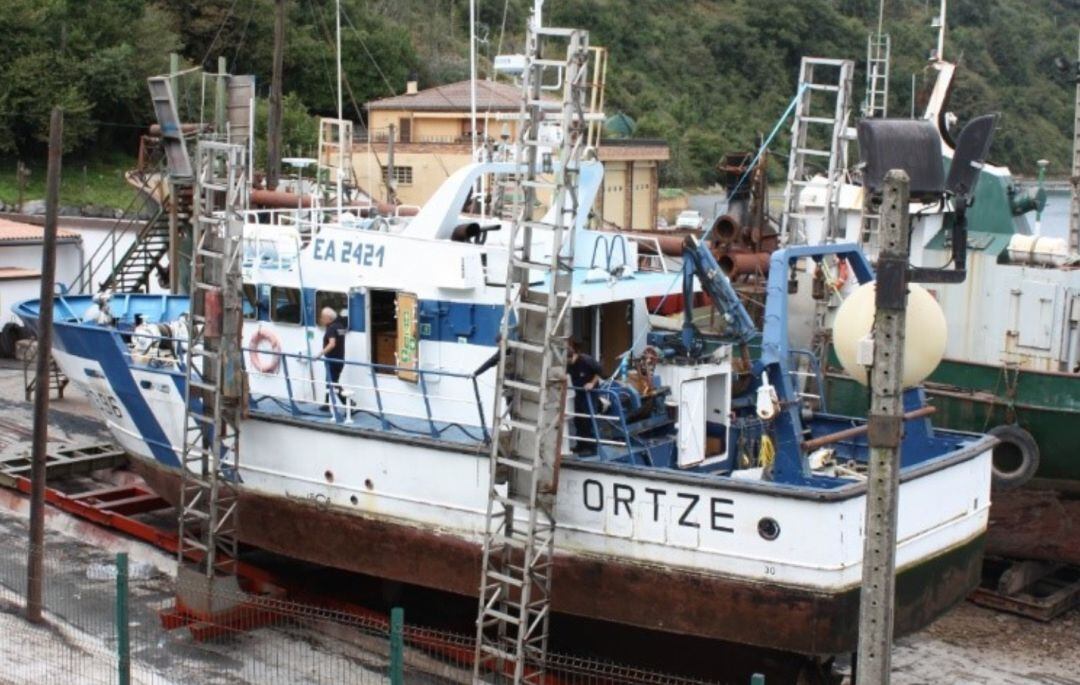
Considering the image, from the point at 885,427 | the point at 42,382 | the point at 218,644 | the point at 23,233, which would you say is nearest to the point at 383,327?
the point at 42,382

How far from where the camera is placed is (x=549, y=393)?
1268cm

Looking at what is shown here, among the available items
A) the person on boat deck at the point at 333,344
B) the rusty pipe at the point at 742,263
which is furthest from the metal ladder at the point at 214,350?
the rusty pipe at the point at 742,263

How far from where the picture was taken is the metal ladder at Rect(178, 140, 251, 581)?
47.7 ft

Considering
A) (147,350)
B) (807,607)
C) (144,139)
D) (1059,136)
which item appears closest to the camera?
(807,607)

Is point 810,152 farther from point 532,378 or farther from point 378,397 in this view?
point 532,378

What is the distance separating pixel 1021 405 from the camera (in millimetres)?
18078

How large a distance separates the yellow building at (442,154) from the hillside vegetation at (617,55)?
2.64 metres

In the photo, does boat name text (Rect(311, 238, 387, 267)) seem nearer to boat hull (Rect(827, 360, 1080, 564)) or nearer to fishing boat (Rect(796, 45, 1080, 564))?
fishing boat (Rect(796, 45, 1080, 564))

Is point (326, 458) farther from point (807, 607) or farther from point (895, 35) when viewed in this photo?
point (895, 35)

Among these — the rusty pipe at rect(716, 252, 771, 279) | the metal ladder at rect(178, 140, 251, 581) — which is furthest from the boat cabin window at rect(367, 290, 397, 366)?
the rusty pipe at rect(716, 252, 771, 279)

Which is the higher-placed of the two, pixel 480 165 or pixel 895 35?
pixel 895 35

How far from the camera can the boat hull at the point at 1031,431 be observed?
18.0 metres

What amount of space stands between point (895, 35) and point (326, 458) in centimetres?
6172

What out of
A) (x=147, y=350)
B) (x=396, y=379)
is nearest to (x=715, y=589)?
(x=396, y=379)
